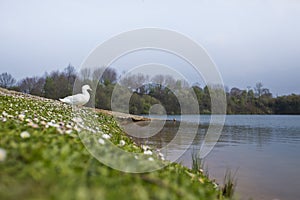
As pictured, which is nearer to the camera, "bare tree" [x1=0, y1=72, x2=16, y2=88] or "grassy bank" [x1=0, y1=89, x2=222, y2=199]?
"grassy bank" [x1=0, y1=89, x2=222, y2=199]

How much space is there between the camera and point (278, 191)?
25.1ft

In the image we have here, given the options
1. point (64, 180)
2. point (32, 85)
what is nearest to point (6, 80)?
point (32, 85)

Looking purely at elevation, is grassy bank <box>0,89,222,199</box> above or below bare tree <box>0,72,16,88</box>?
below

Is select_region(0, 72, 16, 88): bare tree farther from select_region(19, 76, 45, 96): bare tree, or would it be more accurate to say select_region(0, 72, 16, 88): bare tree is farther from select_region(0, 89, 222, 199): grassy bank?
select_region(0, 89, 222, 199): grassy bank

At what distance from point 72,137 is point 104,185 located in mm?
1821

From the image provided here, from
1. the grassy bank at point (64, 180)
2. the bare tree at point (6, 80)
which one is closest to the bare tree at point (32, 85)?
the bare tree at point (6, 80)

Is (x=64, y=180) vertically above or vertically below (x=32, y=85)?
below

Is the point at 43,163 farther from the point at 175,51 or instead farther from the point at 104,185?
the point at 175,51

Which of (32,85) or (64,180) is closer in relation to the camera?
(64,180)

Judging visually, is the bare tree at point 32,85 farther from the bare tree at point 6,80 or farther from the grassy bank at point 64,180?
the grassy bank at point 64,180

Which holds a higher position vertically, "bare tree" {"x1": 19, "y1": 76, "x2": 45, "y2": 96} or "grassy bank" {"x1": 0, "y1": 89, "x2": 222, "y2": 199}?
"bare tree" {"x1": 19, "y1": 76, "x2": 45, "y2": 96}

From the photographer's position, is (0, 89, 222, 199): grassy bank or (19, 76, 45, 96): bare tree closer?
(0, 89, 222, 199): grassy bank

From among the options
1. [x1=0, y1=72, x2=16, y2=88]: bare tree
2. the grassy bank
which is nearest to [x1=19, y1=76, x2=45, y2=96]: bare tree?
[x1=0, y1=72, x2=16, y2=88]: bare tree

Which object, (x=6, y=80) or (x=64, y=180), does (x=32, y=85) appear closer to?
(x=6, y=80)
